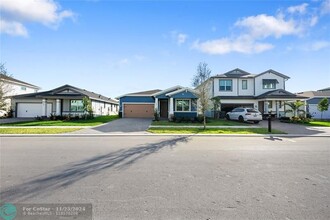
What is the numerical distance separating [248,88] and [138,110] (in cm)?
1667

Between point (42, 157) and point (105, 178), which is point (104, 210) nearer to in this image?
point (105, 178)

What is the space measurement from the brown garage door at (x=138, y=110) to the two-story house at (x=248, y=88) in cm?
967

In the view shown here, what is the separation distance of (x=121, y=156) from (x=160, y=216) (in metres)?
4.54

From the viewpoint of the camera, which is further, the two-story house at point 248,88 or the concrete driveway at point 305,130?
the two-story house at point 248,88

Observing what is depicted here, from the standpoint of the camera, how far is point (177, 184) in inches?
190

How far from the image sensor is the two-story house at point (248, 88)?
28.9 m

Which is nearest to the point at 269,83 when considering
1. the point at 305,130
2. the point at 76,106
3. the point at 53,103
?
the point at 305,130

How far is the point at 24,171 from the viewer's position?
576 cm

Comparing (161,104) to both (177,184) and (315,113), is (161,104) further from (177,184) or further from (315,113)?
(315,113)

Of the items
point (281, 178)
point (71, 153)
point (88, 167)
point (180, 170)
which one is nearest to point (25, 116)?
point (71, 153)

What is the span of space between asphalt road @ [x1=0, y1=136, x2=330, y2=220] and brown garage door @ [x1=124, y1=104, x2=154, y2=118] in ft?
77.2

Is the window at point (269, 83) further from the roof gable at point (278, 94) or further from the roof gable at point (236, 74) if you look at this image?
the roof gable at point (236, 74)

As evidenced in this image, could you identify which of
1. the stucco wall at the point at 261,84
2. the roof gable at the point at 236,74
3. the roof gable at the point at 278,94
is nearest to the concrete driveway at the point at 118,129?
the roof gable at the point at 236,74

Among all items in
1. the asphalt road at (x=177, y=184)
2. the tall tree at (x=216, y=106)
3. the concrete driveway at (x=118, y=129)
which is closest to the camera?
the asphalt road at (x=177, y=184)
